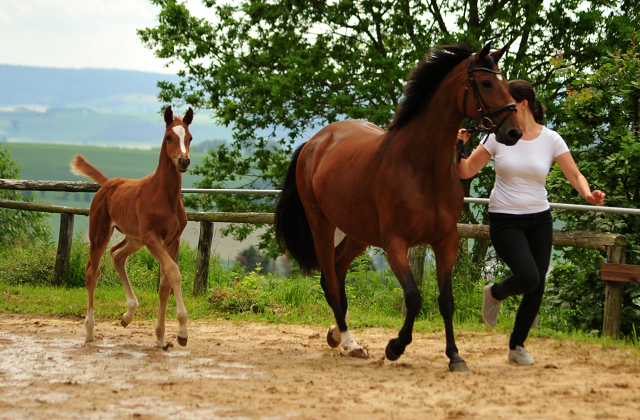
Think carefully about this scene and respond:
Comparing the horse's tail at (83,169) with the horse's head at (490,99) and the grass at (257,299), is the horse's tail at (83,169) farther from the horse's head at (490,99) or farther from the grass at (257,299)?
the horse's head at (490,99)

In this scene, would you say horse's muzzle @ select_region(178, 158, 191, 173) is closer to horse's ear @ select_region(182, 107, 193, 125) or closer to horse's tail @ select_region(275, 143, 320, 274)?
horse's ear @ select_region(182, 107, 193, 125)

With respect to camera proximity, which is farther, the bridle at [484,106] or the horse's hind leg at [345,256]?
the horse's hind leg at [345,256]

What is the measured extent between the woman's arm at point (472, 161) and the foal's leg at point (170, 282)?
227 centimetres

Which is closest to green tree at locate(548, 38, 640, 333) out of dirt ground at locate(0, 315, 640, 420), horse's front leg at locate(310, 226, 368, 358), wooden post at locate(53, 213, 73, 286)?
dirt ground at locate(0, 315, 640, 420)

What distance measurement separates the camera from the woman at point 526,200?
163 inches

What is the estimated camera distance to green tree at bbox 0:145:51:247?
492 inches

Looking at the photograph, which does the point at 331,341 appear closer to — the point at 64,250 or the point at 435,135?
the point at 435,135

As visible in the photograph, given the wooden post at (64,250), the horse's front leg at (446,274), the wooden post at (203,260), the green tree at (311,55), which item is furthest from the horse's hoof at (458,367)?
the green tree at (311,55)

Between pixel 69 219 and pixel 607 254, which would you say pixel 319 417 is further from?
pixel 69 219

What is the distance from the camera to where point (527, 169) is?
4.14 metres

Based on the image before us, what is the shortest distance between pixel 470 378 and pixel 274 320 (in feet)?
10.1

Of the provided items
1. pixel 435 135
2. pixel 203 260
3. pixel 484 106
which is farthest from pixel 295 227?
pixel 484 106

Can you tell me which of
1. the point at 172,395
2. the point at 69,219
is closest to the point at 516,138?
the point at 172,395

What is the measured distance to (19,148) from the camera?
4267 inches
